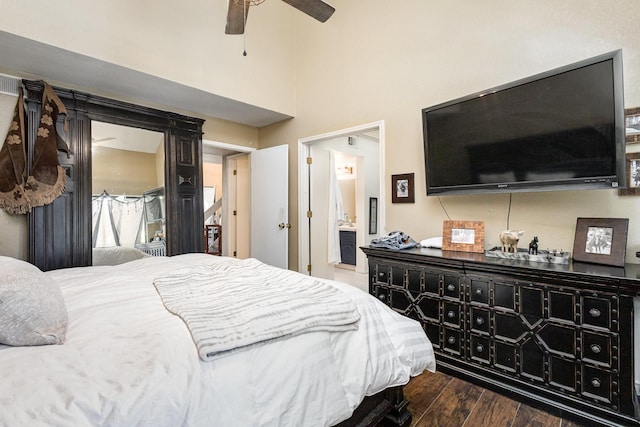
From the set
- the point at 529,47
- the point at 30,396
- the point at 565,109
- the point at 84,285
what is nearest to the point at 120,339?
the point at 30,396

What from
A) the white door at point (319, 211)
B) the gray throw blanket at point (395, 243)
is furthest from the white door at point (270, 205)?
the gray throw blanket at point (395, 243)

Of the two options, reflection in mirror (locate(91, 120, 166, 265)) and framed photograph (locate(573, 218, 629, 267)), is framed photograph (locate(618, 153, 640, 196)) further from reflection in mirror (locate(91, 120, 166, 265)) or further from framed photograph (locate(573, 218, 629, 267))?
reflection in mirror (locate(91, 120, 166, 265))

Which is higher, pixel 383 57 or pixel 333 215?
pixel 383 57

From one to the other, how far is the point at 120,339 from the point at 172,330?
15cm

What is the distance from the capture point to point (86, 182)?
10.0 feet

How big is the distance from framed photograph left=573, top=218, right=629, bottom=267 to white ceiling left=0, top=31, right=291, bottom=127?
3.35m

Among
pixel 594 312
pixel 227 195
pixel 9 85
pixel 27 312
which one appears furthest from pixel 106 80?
pixel 594 312

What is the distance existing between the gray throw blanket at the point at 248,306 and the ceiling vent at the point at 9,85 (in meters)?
2.52

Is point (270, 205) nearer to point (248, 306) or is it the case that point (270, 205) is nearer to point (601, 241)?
point (248, 306)

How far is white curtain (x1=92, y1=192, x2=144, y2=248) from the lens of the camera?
3.11m

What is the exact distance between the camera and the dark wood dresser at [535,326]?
160 cm

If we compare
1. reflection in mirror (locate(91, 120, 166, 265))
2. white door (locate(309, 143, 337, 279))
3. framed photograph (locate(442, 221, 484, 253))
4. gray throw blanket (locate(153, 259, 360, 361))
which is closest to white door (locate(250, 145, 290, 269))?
white door (locate(309, 143, 337, 279))

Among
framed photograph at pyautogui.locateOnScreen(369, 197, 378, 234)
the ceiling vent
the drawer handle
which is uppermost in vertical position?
the ceiling vent

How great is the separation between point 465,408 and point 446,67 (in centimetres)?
261
